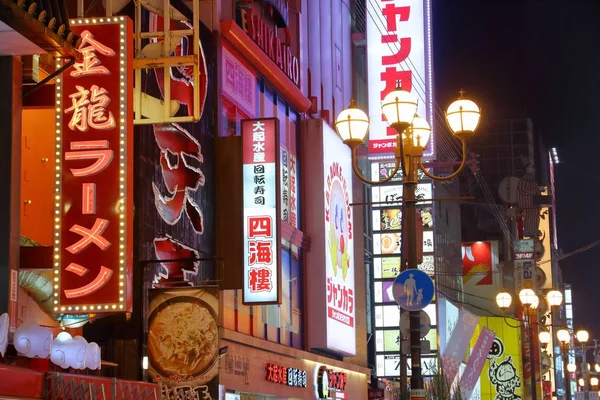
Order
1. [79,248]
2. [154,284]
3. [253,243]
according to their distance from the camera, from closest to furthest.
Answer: [79,248]
[154,284]
[253,243]

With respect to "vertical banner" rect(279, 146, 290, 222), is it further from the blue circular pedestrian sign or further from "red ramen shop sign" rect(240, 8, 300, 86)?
the blue circular pedestrian sign

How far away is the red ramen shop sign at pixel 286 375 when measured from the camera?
30328 mm

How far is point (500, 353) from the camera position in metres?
69.6

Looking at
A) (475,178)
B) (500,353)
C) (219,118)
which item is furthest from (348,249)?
(475,178)

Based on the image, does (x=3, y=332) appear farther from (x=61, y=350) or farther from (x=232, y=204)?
(x=232, y=204)

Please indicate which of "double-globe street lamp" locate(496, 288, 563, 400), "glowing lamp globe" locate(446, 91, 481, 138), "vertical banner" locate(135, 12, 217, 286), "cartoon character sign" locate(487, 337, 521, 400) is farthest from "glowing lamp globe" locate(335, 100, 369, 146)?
"cartoon character sign" locate(487, 337, 521, 400)

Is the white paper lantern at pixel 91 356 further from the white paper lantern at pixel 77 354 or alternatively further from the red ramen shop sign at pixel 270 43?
the red ramen shop sign at pixel 270 43

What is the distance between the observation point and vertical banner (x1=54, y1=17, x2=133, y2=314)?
1578 centimetres

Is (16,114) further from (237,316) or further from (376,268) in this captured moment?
(376,268)

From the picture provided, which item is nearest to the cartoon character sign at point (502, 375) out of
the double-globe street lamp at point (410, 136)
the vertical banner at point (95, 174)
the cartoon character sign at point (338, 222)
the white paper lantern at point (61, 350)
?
the cartoon character sign at point (338, 222)

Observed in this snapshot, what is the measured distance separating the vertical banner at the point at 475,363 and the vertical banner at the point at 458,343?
1229mm

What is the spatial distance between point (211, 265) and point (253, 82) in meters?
6.59

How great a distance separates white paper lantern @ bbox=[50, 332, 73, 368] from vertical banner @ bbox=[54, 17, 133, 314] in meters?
0.42

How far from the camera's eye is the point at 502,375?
68.7 meters
